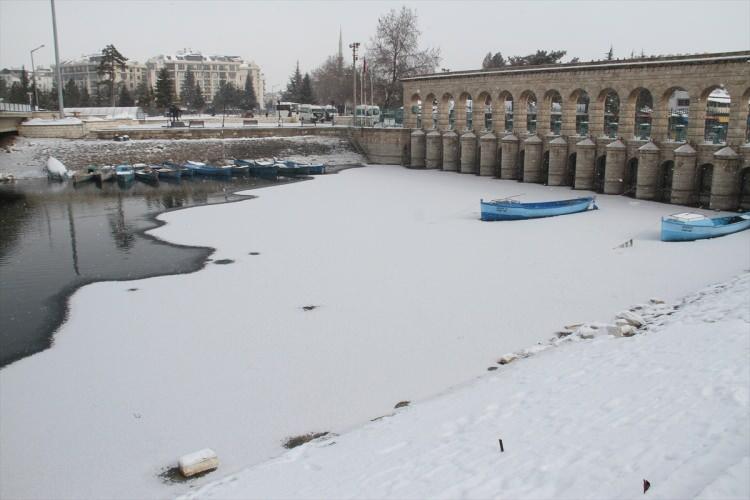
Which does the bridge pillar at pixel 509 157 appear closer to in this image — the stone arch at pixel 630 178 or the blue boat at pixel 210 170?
the stone arch at pixel 630 178

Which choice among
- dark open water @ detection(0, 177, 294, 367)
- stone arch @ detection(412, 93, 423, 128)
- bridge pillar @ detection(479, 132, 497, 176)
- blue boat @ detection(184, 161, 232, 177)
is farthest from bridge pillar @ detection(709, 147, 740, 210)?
blue boat @ detection(184, 161, 232, 177)

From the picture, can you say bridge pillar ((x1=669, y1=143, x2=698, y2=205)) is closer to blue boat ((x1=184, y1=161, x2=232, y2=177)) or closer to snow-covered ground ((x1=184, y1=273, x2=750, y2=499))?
snow-covered ground ((x1=184, y1=273, x2=750, y2=499))

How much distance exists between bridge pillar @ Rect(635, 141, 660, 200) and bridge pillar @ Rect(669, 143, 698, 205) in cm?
185

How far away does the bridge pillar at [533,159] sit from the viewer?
47250 mm

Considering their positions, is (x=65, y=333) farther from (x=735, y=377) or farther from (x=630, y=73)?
(x=630, y=73)

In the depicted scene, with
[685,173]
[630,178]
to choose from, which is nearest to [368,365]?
[685,173]

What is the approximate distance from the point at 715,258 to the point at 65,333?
21.3m

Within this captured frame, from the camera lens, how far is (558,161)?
45469mm

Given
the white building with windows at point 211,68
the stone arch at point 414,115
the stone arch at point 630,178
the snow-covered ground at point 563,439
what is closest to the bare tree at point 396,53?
the stone arch at point 414,115

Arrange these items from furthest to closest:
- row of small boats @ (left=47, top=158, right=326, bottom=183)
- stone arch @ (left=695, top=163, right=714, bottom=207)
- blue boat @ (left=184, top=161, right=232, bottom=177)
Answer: blue boat @ (left=184, top=161, right=232, bottom=177), row of small boats @ (left=47, top=158, right=326, bottom=183), stone arch @ (left=695, top=163, right=714, bottom=207)

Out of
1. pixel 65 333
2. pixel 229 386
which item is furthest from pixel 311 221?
pixel 229 386

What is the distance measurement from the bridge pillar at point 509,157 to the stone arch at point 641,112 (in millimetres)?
8226

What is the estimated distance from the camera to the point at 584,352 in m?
14.5

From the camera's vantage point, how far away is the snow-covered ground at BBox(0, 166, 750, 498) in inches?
398
